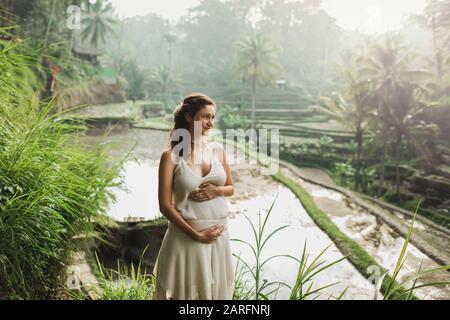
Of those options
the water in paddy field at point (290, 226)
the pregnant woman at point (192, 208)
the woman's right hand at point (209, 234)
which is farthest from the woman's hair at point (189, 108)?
the water in paddy field at point (290, 226)

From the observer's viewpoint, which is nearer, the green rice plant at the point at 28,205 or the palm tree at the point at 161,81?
the green rice plant at the point at 28,205

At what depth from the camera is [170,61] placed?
1265 inches

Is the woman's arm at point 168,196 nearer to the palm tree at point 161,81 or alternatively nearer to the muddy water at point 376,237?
the muddy water at point 376,237

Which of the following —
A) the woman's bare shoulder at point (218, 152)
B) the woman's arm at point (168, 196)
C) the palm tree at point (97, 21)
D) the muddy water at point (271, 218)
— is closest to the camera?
the woman's arm at point (168, 196)

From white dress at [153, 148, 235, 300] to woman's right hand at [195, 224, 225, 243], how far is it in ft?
0.06

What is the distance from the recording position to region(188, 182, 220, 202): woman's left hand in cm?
134

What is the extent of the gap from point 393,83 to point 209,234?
13068 mm

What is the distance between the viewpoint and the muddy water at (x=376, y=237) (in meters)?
4.31

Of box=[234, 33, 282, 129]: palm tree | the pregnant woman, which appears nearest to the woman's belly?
the pregnant woman

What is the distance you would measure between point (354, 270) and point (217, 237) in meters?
3.71

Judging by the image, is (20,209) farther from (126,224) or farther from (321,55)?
(321,55)

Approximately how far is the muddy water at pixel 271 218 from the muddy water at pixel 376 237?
19.6 inches

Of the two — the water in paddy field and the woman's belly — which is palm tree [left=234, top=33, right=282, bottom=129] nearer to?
the water in paddy field

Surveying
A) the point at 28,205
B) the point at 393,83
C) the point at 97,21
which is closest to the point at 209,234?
the point at 28,205
